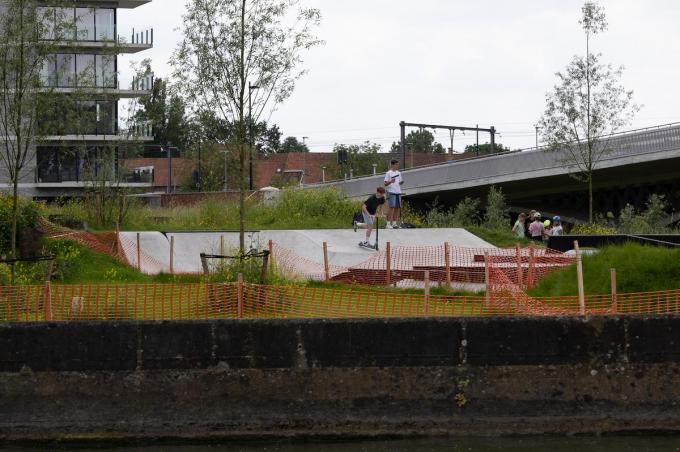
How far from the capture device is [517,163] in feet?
153

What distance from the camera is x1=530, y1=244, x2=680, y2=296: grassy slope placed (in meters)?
17.1

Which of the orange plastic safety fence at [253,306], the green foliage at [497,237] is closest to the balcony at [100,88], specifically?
the orange plastic safety fence at [253,306]

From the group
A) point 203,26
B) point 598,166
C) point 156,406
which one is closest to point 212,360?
point 156,406

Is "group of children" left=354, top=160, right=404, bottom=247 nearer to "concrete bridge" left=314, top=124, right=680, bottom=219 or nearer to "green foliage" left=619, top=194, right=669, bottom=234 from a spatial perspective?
"green foliage" left=619, top=194, right=669, bottom=234

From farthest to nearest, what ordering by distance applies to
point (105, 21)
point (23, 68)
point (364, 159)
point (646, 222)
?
1. point (364, 159)
2. point (105, 21)
3. point (646, 222)
4. point (23, 68)

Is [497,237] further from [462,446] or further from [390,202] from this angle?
[462,446]

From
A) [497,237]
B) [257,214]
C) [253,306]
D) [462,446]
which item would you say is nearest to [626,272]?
[253,306]

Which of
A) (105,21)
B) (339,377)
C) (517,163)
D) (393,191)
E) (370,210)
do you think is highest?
(105,21)

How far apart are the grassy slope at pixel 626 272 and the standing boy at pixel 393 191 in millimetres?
10207

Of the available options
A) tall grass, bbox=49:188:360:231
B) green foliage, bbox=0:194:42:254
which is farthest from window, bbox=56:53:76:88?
tall grass, bbox=49:188:360:231

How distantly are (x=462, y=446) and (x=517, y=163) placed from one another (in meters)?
35.4

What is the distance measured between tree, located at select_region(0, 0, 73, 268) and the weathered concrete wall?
786 centimetres

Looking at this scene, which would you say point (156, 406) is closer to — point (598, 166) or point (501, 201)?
point (501, 201)

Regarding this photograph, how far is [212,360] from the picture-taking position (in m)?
12.7
